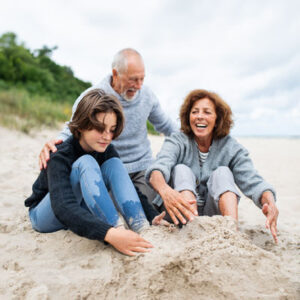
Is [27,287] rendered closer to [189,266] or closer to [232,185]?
[189,266]

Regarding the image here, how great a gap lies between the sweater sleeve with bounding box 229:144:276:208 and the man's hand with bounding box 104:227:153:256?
0.96 metres

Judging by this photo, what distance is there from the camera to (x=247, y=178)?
84.5 inches

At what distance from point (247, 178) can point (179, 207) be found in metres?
0.73

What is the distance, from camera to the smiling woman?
1.98 metres

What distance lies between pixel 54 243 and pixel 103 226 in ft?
1.66

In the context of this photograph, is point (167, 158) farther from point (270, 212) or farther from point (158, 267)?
point (158, 267)

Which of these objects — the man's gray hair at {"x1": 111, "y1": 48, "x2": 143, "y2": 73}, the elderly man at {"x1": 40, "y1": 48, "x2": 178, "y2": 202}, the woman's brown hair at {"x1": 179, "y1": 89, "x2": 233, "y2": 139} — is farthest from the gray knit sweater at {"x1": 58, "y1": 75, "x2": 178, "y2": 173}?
the woman's brown hair at {"x1": 179, "y1": 89, "x2": 233, "y2": 139}

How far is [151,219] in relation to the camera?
1907 mm

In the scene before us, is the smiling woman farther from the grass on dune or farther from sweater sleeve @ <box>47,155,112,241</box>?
the grass on dune

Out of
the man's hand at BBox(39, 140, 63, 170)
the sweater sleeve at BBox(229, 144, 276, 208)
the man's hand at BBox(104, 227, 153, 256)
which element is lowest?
the man's hand at BBox(104, 227, 153, 256)

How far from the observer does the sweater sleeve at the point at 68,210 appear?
1.51m

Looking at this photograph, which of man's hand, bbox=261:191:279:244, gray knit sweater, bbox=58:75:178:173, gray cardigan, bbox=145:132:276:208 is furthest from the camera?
gray knit sweater, bbox=58:75:178:173

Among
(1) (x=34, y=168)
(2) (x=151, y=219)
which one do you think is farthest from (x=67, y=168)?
(1) (x=34, y=168)

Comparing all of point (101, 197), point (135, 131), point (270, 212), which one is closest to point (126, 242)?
point (101, 197)
